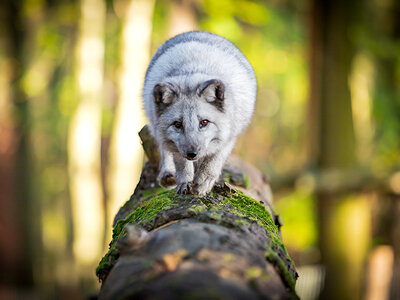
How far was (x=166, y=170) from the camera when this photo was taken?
5148 millimetres

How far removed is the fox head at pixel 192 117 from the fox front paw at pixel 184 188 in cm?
25

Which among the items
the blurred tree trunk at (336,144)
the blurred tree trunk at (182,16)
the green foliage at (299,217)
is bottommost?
the green foliage at (299,217)

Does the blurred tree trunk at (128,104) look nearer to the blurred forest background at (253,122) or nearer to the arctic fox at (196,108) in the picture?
the blurred forest background at (253,122)

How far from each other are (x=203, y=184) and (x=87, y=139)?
10055mm

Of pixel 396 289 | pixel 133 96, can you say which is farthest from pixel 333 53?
pixel 396 289

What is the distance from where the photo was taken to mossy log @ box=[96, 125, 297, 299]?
8.03 feet

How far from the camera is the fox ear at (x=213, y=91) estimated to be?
4719 mm

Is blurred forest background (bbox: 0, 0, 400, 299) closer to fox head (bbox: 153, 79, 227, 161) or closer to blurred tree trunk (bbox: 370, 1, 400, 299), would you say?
blurred tree trunk (bbox: 370, 1, 400, 299)

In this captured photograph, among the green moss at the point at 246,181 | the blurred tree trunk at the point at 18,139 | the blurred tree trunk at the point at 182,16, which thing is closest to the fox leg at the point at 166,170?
the green moss at the point at 246,181

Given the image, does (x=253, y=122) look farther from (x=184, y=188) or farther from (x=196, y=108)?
(x=184, y=188)

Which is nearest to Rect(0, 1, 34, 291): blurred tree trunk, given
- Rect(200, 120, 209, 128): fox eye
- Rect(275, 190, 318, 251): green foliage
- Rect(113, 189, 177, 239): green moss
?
Rect(275, 190, 318, 251): green foliage

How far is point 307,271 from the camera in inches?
511

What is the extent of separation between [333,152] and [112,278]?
9322mm

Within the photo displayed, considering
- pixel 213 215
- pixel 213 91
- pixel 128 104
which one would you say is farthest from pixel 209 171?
pixel 128 104
